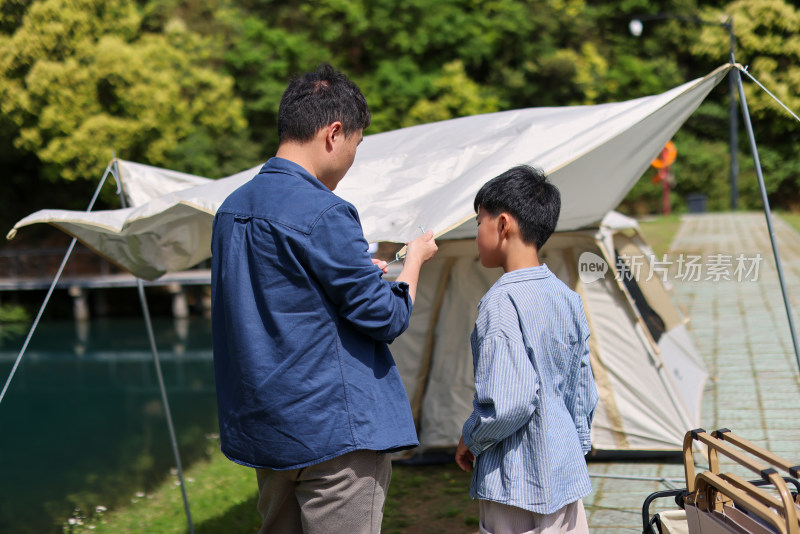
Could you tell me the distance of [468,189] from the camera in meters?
3.15

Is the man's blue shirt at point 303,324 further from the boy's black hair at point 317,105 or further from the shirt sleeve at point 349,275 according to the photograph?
the boy's black hair at point 317,105

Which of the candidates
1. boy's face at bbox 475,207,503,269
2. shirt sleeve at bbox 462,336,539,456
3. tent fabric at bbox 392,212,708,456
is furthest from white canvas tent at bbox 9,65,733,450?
shirt sleeve at bbox 462,336,539,456

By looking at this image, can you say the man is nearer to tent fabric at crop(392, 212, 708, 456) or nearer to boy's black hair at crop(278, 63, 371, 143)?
boy's black hair at crop(278, 63, 371, 143)

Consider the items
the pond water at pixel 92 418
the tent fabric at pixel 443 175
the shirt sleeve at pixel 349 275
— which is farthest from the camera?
the pond water at pixel 92 418

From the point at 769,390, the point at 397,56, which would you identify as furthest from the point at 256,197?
the point at 397,56

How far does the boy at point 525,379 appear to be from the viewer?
1.96 metres

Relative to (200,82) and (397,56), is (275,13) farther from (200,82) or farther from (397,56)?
(200,82)

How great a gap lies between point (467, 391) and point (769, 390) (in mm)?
2894

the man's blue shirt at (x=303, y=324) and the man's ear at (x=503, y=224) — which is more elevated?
the man's ear at (x=503, y=224)

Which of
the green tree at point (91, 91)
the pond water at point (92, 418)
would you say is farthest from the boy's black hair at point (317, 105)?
the green tree at point (91, 91)

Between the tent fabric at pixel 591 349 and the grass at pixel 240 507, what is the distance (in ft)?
1.01

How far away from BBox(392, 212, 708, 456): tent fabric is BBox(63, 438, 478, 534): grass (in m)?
0.31

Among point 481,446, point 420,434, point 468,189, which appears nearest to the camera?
point 481,446

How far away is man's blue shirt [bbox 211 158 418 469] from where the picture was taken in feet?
5.74
